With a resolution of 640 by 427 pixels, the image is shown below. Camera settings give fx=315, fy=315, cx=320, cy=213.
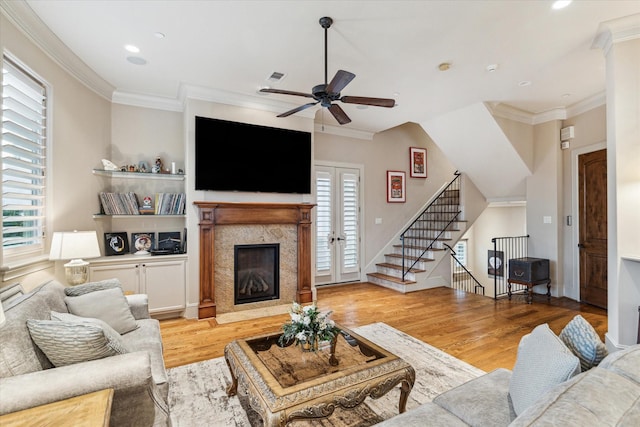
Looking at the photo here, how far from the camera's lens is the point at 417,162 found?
23.6 ft

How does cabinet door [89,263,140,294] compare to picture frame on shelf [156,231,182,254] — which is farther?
picture frame on shelf [156,231,182,254]

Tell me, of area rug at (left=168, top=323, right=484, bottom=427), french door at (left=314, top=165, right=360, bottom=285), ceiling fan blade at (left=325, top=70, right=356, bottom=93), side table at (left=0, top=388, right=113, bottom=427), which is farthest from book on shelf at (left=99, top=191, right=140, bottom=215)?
side table at (left=0, top=388, right=113, bottom=427)

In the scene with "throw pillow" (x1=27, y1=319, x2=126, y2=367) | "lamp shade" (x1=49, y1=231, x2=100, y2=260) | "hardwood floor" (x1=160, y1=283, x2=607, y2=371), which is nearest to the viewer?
"throw pillow" (x1=27, y1=319, x2=126, y2=367)

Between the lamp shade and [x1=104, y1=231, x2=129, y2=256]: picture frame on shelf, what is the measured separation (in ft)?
3.77

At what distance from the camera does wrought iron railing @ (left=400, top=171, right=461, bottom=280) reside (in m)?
6.54

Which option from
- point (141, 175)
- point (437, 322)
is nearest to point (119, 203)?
point (141, 175)

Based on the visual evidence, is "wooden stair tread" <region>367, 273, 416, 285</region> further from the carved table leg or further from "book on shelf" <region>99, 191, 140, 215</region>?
"book on shelf" <region>99, 191, 140, 215</region>

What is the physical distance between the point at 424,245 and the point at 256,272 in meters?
3.87

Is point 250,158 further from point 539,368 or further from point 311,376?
point 539,368

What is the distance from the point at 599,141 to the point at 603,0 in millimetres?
3054

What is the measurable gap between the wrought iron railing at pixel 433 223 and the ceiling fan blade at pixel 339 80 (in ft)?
14.2

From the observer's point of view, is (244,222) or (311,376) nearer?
(311,376)

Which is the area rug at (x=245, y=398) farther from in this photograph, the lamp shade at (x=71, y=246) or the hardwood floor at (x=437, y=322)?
the lamp shade at (x=71, y=246)

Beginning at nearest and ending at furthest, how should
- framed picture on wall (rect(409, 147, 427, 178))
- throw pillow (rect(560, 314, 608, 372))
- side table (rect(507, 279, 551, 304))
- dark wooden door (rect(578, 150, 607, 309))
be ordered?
throw pillow (rect(560, 314, 608, 372)) → dark wooden door (rect(578, 150, 607, 309)) → side table (rect(507, 279, 551, 304)) → framed picture on wall (rect(409, 147, 427, 178))
